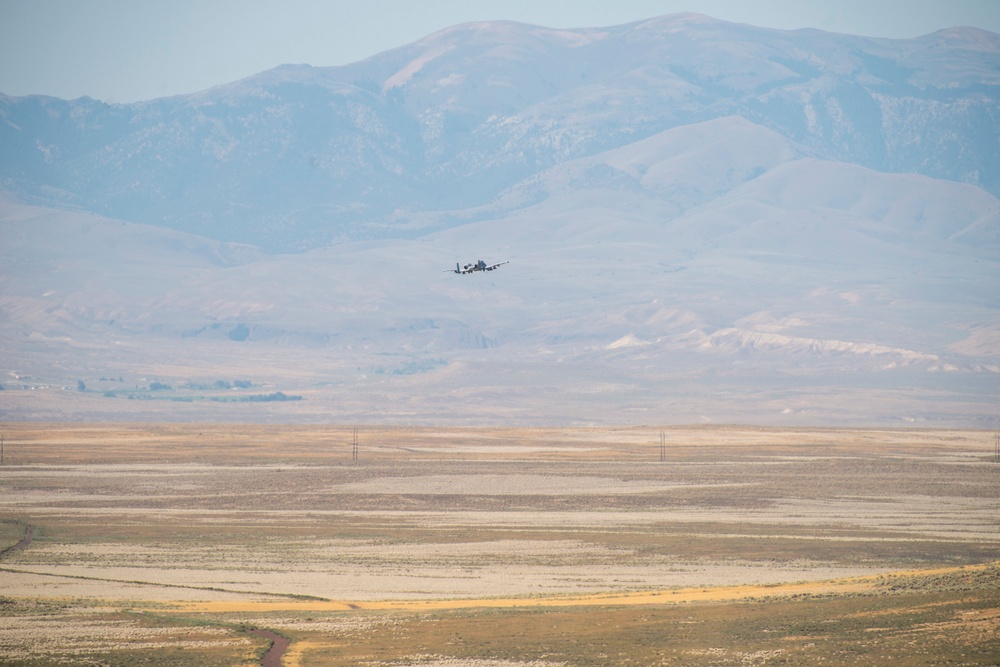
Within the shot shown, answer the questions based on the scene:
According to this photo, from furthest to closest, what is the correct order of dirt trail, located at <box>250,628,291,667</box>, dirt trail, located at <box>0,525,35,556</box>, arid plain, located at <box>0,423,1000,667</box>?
dirt trail, located at <box>0,525,35,556</box> < arid plain, located at <box>0,423,1000,667</box> < dirt trail, located at <box>250,628,291,667</box>

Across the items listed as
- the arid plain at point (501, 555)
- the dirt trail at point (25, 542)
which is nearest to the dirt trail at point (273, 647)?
the arid plain at point (501, 555)

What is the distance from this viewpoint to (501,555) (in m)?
63.0

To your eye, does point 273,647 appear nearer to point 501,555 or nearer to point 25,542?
point 501,555

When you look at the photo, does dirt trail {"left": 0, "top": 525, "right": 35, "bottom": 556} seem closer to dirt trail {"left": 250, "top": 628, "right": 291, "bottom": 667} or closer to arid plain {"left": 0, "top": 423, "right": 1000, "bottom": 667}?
arid plain {"left": 0, "top": 423, "right": 1000, "bottom": 667}

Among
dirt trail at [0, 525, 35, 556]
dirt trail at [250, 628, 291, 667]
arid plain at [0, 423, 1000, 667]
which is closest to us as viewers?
dirt trail at [250, 628, 291, 667]

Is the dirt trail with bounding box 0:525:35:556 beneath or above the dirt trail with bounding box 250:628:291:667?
above

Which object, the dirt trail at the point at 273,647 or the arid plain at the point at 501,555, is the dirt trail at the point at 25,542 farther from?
the dirt trail at the point at 273,647

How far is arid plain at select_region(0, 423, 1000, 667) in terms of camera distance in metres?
40.9

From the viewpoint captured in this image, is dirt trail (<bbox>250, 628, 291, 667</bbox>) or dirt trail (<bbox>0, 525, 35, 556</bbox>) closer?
dirt trail (<bbox>250, 628, 291, 667</bbox>)

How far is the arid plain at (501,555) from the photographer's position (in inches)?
1609

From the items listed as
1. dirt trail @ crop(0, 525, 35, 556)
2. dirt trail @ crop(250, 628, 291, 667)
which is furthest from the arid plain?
dirt trail @ crop(250, 628, 291, 667)

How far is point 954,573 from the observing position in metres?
45.2

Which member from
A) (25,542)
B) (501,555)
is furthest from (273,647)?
(25,542)

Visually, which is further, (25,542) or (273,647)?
(25,542)
